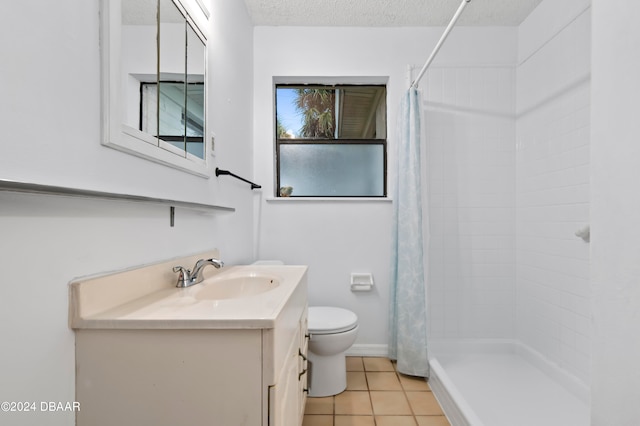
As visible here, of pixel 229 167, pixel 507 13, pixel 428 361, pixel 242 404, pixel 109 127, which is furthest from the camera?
pixel 507 13

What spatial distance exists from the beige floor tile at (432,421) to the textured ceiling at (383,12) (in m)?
2.51

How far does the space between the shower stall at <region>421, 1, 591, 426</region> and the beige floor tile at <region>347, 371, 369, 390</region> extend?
411 mm

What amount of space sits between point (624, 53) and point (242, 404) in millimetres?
1051

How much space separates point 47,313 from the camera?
651mm

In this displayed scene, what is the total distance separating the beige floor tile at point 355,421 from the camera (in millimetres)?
1516

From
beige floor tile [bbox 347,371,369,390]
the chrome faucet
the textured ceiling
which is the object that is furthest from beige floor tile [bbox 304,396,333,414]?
the textured ceiling

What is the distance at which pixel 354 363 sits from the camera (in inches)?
84.4

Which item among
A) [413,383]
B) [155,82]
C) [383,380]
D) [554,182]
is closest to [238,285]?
[155,82]


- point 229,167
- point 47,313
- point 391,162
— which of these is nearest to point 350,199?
point 391,162

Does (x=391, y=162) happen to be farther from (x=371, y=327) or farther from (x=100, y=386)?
(x=100, y=386)

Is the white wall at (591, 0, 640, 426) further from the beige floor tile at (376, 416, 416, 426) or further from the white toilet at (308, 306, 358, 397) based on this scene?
the white toilet at (308, 306, 358, 397)

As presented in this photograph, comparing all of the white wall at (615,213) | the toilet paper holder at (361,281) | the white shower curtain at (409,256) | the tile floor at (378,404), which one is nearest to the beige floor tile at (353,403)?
the tile floor at (378,404)

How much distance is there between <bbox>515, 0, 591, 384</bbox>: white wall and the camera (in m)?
1.76

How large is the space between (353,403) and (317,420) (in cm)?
24
